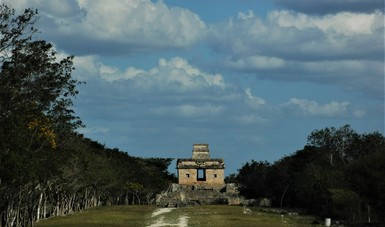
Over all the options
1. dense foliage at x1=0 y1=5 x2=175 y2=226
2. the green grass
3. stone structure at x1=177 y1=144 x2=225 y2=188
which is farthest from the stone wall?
dense foliage at x1=0 y1=5 x2=175 y2=226

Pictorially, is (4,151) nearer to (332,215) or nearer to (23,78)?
(23,78)

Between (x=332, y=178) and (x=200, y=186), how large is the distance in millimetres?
61576

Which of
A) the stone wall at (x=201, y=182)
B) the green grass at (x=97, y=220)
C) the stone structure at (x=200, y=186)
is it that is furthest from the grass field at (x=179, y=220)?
the stone wall at (x=201, y=182)

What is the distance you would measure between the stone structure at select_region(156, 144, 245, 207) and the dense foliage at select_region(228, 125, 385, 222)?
4816 mm

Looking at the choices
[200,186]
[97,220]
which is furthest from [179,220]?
[200,186]

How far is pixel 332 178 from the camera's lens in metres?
81.5

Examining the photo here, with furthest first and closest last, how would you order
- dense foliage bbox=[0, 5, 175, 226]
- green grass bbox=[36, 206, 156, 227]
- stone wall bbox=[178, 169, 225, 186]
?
stone wall bbox=[178, 169, 225, 186] → green grass bbox=[36, 206, 156, 227] → dense foliage bbox=[0, 5, 175, 226]

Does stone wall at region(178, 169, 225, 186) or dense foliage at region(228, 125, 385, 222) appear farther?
stone wall at region(178, 169, 225, 186)

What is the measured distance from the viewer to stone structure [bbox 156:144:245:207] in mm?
124000

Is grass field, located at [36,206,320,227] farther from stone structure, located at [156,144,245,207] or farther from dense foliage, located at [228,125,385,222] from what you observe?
stone structure, located at [156,144,245,207]

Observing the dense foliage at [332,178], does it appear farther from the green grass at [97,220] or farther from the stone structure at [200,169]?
the green grass at [97,220]

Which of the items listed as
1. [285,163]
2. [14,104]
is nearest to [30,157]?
[14,104]

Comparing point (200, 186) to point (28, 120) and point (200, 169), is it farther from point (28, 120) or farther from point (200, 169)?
point (28, 120)

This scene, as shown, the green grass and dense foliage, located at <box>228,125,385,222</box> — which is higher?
dense foliage, located at <box>228,125,385,222</box>
